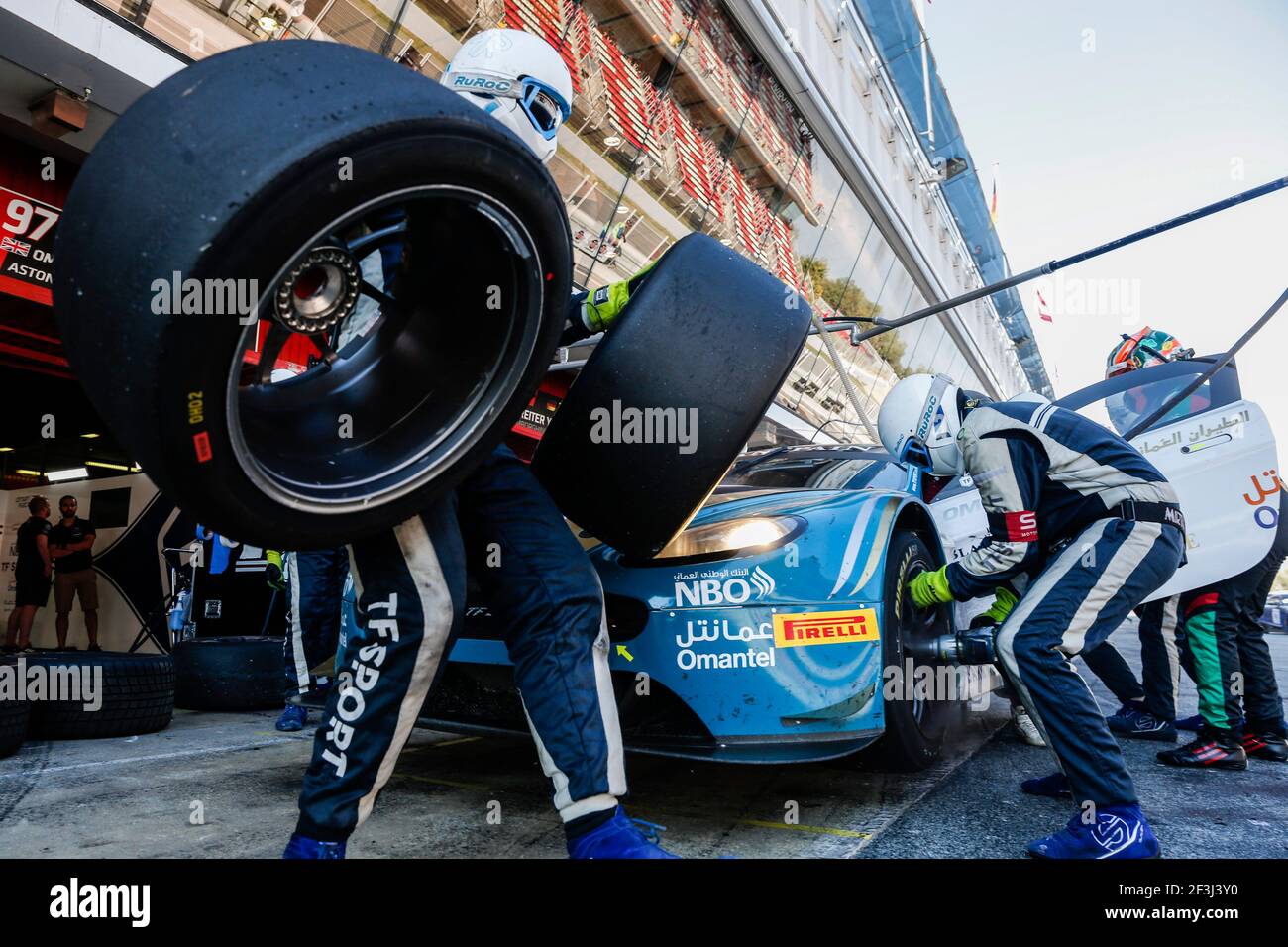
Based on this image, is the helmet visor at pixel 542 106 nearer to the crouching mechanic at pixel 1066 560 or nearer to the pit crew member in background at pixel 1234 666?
the crouching mechanic at pixel 1066 560

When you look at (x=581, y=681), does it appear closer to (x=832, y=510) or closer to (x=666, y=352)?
(x=666, y=352)

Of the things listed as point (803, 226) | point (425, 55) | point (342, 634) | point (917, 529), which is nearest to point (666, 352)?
point (342, 634)

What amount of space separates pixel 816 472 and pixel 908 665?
48.5 inches

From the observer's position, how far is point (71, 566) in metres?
7.92

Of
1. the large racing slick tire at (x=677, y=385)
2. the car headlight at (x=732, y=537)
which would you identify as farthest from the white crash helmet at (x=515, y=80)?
the car headlight at (x=732, y=537)

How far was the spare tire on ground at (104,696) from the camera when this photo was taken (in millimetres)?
3244

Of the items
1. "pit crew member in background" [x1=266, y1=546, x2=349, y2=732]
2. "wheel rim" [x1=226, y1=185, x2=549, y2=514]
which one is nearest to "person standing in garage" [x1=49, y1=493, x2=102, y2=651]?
"pit crew member in background" [x1=266, y1=546, x2=349, y2=732]

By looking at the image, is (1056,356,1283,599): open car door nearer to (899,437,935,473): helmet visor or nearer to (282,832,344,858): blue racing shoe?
(899,437,935,473): helmet visor

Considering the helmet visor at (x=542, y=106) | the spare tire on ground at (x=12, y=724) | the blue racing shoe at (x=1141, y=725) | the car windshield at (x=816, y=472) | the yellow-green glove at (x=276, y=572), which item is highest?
the helmet visor at (x=542, y=106)

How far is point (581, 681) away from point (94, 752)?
7.97 ft

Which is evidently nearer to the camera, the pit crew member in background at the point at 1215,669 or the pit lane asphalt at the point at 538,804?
the pit lane asphalt at the point at 538,804

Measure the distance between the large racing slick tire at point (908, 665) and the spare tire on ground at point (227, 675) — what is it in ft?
11.4

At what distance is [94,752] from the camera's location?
3.01 meters

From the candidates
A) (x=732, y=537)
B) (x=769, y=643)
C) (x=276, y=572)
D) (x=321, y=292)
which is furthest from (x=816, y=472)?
(x=276, y=572)
